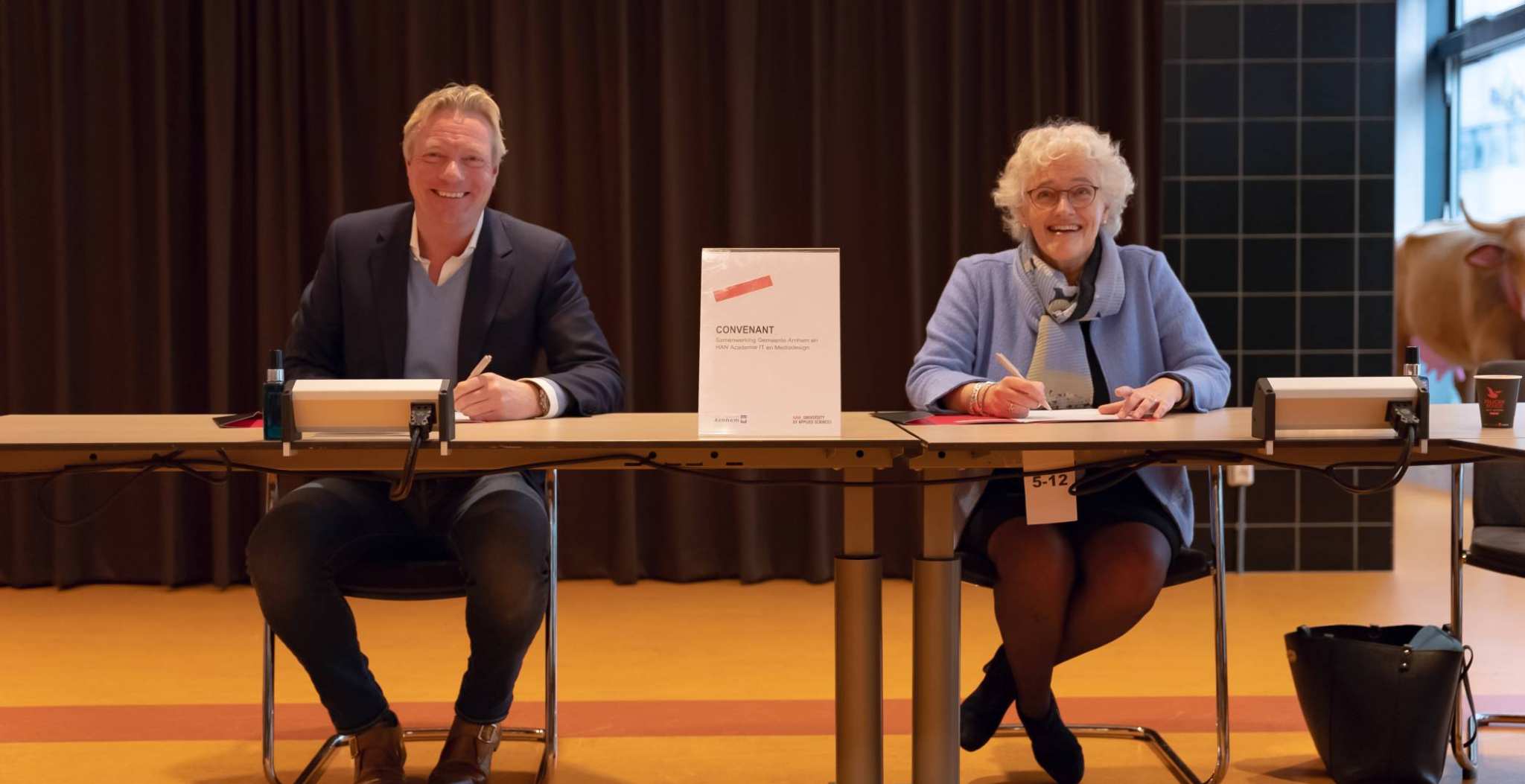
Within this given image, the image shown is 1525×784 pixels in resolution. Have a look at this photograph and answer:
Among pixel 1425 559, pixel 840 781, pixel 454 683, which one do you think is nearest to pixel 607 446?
pixel 840 781

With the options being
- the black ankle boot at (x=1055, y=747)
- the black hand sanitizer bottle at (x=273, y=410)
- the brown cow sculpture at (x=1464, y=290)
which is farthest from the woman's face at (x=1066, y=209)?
the brown cow sculpture at (x=1464, y=290)

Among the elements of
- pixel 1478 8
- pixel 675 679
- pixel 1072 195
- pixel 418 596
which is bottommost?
pixel 675 679

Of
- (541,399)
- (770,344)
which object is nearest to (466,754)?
(541,399)

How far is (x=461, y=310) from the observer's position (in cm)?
262

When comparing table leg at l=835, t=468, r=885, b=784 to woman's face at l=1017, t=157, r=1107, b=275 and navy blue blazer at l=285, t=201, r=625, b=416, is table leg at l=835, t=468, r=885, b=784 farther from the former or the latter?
woman's face at l=1017, t=157, r=1107, b=275

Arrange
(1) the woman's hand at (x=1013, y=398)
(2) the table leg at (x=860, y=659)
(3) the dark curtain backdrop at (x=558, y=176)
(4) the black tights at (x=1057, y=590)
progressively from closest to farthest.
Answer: (2) the table leg at (x=860, y=659) < (1) the woman's hand at (x=1013, y=398) < (4) the black tights at (x=1057, y=590) < (3) the dark curtain backdrop at (x=558, y=176)

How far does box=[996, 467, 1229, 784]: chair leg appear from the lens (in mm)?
2443

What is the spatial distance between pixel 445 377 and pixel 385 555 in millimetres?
394

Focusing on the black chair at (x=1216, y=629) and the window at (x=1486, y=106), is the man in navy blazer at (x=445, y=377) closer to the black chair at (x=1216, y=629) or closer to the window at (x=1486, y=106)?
the black chair at (x=1216, y=629)

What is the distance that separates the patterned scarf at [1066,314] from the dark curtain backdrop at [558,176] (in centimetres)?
177

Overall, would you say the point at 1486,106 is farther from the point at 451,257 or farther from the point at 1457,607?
the point at 451,257

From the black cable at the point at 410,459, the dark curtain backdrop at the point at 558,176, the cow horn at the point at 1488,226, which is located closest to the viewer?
the black cable at the point at 410,459

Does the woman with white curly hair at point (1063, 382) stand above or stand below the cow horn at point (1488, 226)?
below

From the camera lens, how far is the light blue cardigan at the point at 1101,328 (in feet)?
8.55
